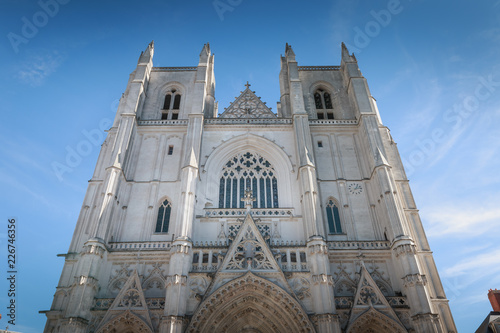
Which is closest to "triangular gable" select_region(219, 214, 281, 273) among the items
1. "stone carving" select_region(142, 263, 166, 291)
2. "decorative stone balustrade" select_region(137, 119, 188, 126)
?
"stone carving" select_region(142, 263, 166, 291)

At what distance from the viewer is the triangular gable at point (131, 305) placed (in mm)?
15016

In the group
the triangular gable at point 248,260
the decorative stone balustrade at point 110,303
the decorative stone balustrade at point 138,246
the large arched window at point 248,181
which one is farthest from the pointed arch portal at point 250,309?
the large arched window at point 248,181

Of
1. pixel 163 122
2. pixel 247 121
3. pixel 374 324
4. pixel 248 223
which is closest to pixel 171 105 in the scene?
pixel 163 122

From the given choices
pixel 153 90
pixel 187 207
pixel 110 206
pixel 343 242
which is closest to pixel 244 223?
pixel 187 207

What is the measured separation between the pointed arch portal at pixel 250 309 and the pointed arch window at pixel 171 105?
1457cm

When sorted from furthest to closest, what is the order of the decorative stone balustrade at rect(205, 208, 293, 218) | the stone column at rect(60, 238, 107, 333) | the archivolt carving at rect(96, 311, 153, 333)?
the decorative stone balustrade at rect(205, 208, 293, 218), the archivolt carving at rect(96, 311, 153, 333), the stone column at rect(60, 238, 107, 333)

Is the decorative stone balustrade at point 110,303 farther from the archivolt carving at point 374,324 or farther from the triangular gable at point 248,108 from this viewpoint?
the triangular gable at point 248,108

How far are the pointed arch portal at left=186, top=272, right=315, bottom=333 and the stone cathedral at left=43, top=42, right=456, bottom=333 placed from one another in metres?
0.05

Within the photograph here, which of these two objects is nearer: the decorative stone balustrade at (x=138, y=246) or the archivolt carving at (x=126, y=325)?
the archivolt carving at (x=126, y=325)

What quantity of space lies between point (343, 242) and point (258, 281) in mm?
5307

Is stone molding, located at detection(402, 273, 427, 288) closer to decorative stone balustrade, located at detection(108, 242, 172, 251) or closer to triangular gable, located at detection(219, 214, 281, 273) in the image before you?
triangular gable, located at detection(219, 214, 281, 273)

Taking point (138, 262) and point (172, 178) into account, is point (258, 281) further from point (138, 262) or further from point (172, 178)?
point (172, 178)

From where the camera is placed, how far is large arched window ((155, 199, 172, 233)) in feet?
64.6

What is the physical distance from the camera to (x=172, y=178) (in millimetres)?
21609
